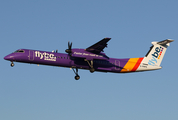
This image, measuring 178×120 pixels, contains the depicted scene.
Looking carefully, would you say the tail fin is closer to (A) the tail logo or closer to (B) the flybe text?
(A) the tail logo

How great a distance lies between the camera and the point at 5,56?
31.5 meters

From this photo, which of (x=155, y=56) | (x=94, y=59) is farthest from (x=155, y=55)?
(x=94, y=59)

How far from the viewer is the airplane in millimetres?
31906

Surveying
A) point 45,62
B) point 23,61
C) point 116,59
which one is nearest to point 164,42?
point 116,59

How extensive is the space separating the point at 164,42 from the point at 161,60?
242 cm

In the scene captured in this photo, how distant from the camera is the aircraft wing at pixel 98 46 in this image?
31.7 meters

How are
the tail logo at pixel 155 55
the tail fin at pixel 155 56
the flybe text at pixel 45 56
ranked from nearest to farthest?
the flybe text at pixel 45 56 < the tail fin at pixel 155 56 < the tail logo at pixel 155 55

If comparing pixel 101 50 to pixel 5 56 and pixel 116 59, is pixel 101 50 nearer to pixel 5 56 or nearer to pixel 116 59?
pixel 116 59

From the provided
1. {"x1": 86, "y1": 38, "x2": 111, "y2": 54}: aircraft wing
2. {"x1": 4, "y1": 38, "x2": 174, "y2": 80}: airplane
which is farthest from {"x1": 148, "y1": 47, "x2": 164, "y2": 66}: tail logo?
{"x1": 86, "y1": 38, "x2": 111, "y2": 54}: aircraft wing

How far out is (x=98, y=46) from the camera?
32.9 m

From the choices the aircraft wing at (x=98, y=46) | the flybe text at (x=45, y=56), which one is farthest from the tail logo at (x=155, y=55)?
the flybe text at (x=45, y=56)

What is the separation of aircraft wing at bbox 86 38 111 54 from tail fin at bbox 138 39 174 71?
6.72 meters

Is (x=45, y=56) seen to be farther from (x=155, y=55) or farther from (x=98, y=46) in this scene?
(x=155, y=55)

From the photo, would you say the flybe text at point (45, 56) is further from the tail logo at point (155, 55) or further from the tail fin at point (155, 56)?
the tail logo at point (155, 55)
